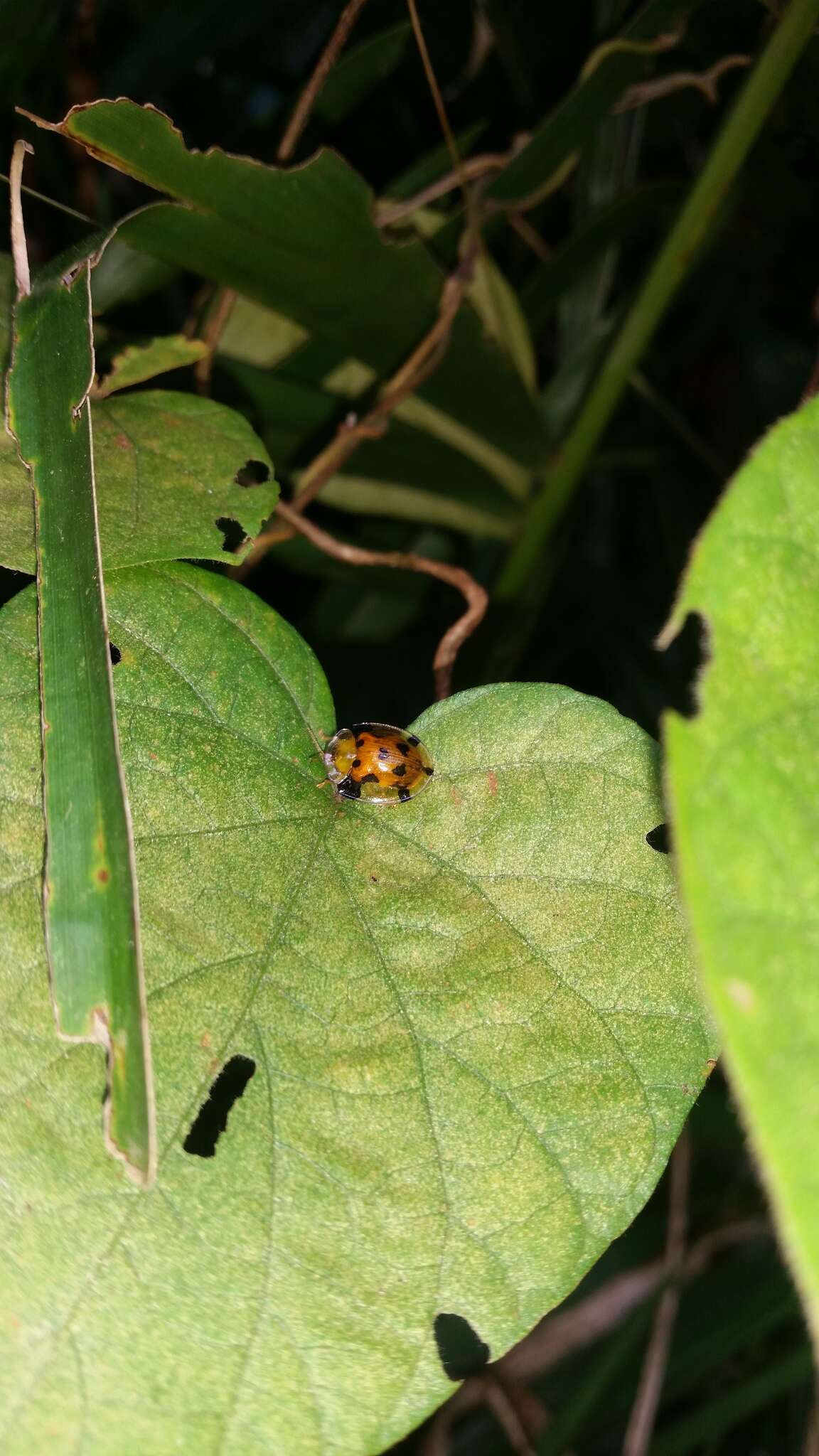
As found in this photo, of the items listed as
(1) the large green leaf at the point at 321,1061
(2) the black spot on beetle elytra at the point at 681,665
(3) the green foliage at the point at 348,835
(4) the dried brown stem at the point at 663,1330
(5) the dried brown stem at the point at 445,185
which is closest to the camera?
(3) the green foliage at the point at 348,835

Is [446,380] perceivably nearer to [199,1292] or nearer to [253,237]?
[253,237]

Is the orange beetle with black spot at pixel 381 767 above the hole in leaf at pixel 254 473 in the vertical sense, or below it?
below

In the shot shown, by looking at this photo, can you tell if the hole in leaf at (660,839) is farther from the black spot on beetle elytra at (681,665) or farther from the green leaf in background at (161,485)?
the black spot on beetle elytra at (681,665)

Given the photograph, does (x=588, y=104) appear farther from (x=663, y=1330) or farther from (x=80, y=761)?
(x=663, y=1330)

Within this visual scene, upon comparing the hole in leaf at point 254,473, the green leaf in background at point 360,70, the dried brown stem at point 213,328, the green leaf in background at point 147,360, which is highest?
the green leaf in background at point 360,70

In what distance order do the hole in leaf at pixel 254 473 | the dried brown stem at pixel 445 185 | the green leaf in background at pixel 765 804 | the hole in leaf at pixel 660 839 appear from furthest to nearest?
1. the dried brown stem at pixel 445 185
2. the hole in leaf at pixel 254 473
3. the hole in leaf at pixel 660 839
4. the green leaf in background at pixel 765 804

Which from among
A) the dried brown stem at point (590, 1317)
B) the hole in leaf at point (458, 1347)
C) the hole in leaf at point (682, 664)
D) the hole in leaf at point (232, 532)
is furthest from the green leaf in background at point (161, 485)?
the dried brown stem at point (590, 1317)

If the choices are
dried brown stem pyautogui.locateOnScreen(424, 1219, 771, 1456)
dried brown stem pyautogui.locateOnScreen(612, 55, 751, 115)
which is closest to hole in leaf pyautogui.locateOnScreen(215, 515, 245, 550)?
dried brown stem pyautogui.locateOnScreen(612, 55, 751, 115)
